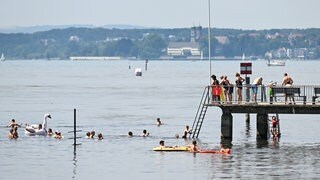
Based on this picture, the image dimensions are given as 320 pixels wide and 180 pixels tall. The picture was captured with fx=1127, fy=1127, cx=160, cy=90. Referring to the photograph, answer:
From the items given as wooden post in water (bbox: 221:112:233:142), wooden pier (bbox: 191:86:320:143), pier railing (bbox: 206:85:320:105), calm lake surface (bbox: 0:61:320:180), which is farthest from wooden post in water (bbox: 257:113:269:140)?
pier railing (bbox: 206:85:320:105)

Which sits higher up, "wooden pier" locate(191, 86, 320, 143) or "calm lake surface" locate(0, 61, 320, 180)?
"wooden pier" locate(191, 86, 320, 143)

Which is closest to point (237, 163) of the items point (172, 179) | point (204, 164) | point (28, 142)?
point (204, 164)

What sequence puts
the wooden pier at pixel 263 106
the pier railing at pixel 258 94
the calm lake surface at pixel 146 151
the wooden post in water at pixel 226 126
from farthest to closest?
the wooden post in water at pixel 226 126, the pier railing at pixel 258 94, the wooden pier at pixel 263 106, the calm lake surface at pixel 146 151

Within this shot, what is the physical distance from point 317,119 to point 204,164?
1319 inches

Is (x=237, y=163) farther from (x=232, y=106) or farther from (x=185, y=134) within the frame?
(x=185, y=134)

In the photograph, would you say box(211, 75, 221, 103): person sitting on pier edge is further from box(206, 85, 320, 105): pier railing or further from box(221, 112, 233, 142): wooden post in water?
box(221, 112, 233, 142): wooden post in water

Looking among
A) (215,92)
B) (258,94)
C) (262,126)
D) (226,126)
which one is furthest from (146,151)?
(262,126)

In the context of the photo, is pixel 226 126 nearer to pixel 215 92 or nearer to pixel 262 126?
pixel 215 92

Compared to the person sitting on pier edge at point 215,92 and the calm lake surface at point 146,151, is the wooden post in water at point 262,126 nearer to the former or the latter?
the calm lake surface at point 146,151

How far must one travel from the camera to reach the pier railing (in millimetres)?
59594

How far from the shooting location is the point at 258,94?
60.6 meters

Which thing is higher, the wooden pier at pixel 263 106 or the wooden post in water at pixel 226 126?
the wooden pier at pixel 263 106

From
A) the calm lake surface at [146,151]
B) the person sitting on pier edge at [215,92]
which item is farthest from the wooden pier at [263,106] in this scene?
the calm lake surface at [146,151]

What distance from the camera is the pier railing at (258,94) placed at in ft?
196
